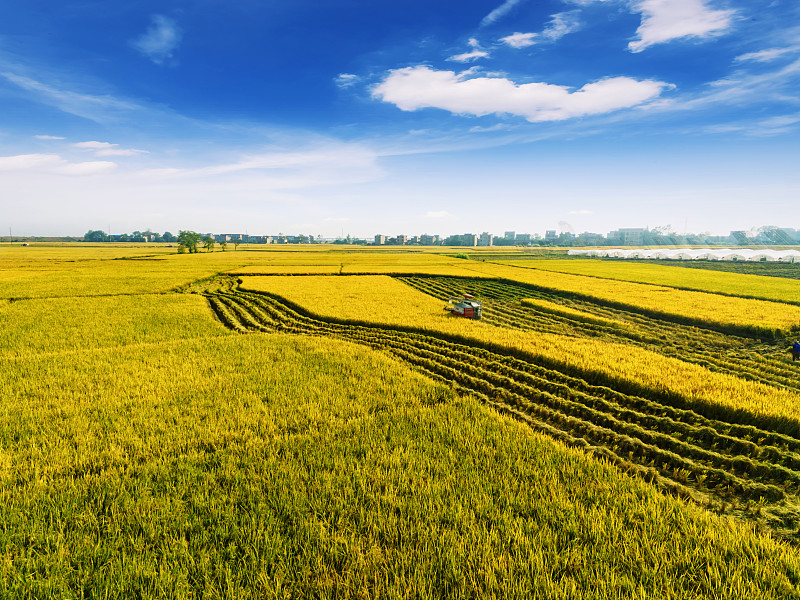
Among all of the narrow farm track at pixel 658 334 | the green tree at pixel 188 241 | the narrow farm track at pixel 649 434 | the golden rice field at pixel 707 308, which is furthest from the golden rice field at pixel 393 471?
the green tree at pixel 188 241

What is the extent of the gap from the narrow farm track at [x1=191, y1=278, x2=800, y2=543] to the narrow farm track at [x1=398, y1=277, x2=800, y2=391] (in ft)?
17.1

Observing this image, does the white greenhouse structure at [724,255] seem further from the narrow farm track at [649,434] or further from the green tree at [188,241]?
the green tree at [188,241]

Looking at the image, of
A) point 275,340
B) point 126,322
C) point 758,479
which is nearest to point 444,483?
point 758,479

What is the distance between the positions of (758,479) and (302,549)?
24.2ft

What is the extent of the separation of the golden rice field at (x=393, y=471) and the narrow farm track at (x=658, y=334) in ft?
0.82

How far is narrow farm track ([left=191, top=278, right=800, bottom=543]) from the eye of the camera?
5.22 m

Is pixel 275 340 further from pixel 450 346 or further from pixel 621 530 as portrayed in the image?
pixel 621 530

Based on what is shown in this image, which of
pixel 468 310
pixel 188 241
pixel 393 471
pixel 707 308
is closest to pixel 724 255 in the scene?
pixel 707 308

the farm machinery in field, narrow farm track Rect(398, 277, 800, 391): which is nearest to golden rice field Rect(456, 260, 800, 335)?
narrow farm track Rect(398, 277, 800, 391)

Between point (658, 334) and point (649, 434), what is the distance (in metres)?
10.9

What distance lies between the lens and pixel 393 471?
5160 millimetres

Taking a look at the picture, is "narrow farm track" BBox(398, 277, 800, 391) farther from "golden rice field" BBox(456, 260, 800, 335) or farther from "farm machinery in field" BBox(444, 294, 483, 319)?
"farm machinery in field" BBox(444, 294, 483, 319)

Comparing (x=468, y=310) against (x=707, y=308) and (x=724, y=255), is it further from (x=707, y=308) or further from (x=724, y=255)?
(x=724, y=255)

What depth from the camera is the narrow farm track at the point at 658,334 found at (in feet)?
36.3
